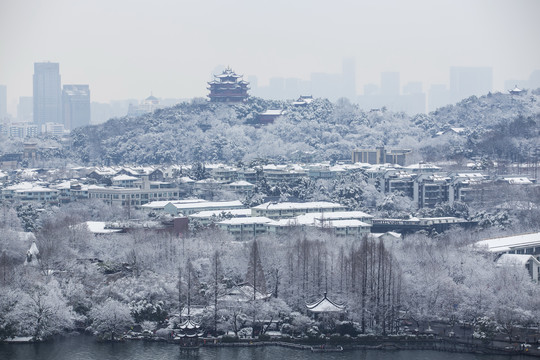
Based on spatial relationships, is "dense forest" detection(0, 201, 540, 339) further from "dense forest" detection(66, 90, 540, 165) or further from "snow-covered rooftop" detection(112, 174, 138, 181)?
"dense forest" detection(66, 90, 540, 165)

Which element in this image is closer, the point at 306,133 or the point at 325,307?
the point at 325,307

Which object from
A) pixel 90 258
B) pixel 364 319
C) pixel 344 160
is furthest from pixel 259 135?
pixel 364 319

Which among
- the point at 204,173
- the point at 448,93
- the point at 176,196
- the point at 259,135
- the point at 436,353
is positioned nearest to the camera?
the point at 436,353

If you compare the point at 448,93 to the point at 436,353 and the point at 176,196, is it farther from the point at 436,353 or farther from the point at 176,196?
the point at 436,353

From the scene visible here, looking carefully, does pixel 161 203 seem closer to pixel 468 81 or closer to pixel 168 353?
pixel 168 353

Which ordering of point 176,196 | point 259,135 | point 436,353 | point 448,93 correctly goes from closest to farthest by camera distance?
point 436,353
point 176,196
point 259,135
point 448,93

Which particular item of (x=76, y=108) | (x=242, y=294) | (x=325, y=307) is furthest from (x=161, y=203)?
(x=76, y=108)
